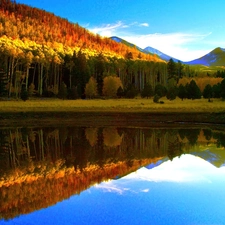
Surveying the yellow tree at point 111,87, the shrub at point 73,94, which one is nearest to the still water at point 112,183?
the shrub at point 73,94

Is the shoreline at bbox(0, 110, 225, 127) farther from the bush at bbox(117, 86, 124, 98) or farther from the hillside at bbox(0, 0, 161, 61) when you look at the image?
the hillside at bbox(0, 0, 161, 61)

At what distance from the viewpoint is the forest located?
82.1 meters

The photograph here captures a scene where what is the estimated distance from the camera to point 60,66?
320ft

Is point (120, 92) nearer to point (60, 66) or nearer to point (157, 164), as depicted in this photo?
point (60, 66)

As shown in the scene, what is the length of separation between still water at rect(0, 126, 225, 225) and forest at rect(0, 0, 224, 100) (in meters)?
48.5

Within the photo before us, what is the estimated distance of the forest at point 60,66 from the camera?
269 feet

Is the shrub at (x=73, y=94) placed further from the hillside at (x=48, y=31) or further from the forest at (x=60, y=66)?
the hillside at (x=48, y=31)

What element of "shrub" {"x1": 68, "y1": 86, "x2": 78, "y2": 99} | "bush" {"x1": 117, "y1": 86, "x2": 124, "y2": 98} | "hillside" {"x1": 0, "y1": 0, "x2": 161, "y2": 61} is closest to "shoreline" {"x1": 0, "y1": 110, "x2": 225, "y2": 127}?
"shrub" {"x1": 68, "y1": 86, "x2": 78, "y2": 99}

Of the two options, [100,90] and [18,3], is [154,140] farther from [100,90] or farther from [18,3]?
[18,3]

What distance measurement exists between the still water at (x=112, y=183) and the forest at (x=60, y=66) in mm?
48468

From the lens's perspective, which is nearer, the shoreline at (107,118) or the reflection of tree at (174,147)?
the reflection of tree at (174,147)

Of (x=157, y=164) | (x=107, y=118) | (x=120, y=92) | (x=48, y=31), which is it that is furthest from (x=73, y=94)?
(x=48, y=31)

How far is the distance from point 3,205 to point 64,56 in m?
90.0

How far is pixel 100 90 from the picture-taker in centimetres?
9656
